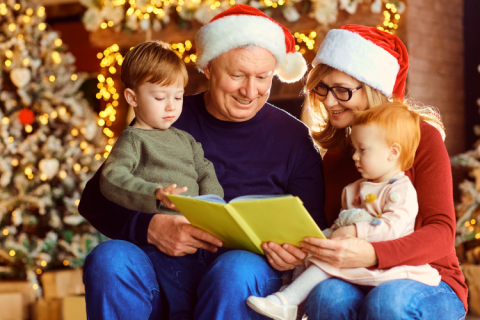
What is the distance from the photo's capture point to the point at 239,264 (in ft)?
4.74

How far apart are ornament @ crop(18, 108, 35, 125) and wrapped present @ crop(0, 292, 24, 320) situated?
45.8 inches

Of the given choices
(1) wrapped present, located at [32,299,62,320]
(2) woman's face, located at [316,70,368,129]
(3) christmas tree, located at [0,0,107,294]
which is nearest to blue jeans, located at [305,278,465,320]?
(2) woman's face, located at [316,70,368,129]

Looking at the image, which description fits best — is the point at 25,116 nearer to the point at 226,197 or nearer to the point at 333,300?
the point at 226,197

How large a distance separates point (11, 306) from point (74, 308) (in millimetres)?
429

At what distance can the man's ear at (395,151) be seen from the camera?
147 centimetres

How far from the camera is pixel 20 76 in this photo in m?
3.36

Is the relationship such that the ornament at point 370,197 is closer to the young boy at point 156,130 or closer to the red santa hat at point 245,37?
the young boy at point 156,130

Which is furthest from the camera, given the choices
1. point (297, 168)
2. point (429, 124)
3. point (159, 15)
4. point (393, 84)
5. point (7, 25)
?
point (159, 15)

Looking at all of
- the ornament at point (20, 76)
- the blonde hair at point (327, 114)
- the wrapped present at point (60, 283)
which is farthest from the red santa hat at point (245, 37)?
the wrapped present at point (60, 283)

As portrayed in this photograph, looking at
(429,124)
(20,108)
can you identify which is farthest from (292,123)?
(20,108)

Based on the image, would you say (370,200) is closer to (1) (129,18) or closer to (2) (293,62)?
(2) (293,62)

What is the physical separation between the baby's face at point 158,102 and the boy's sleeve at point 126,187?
18 centimetres

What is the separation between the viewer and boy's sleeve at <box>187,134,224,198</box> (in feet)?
5.57

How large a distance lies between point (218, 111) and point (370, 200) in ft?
2.37
